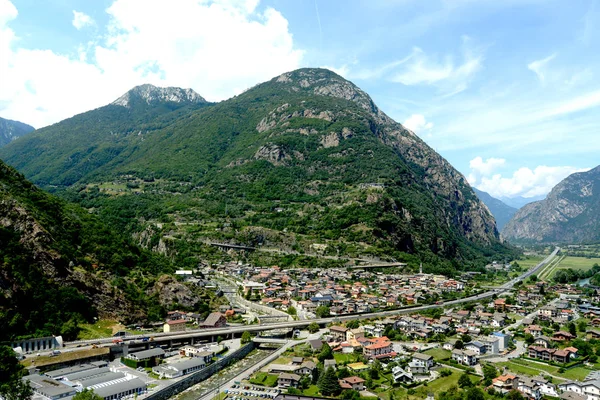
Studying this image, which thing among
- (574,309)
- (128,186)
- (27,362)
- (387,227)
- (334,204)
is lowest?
(574,309)

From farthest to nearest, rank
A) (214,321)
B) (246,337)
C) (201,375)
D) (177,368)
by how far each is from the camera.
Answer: (214,321)
(246,337)
(201,375)
(177,368)

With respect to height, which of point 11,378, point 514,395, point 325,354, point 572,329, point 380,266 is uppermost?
point 380,266

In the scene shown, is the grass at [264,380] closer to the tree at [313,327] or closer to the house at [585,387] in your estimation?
the tree at [313,327]

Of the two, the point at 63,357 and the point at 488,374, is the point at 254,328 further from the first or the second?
the point at 488,374

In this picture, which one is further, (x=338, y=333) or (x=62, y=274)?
(x=338, y=333)

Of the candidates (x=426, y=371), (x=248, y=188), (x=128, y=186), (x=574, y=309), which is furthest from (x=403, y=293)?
(x=128, y=186)

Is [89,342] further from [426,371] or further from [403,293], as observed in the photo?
[403,293]

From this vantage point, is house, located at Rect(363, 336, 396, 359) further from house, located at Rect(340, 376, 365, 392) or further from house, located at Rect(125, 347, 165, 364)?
house, located at Rect(125, 347, 165, 364)

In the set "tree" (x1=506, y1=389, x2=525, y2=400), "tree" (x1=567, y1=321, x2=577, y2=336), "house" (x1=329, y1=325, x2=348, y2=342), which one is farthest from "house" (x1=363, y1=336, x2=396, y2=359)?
"tree" (x1=567, y1=321, x2=577, y2=336)

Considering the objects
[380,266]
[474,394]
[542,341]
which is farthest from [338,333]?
[380,266]
